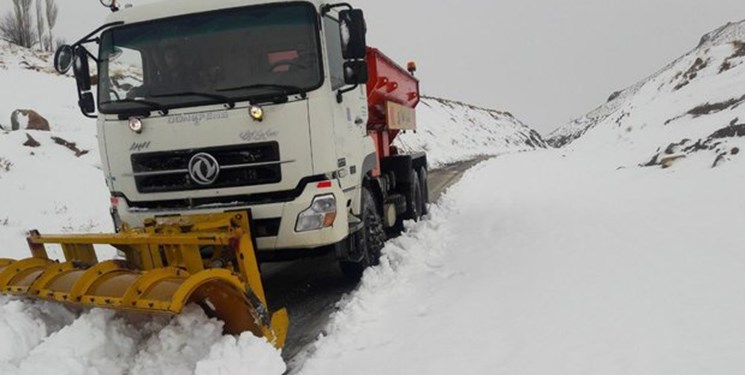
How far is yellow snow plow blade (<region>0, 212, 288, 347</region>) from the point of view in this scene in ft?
10.5

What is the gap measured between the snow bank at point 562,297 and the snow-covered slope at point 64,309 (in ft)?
2.45

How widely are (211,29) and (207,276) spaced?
240cm

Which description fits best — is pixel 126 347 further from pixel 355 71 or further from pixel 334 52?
pixel 334 52

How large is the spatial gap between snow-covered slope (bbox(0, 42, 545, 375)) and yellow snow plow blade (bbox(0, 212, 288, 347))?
16cm

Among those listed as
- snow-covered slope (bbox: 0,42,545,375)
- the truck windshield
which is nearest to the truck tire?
snow-covered slope (bbox: 0,42,545,375)

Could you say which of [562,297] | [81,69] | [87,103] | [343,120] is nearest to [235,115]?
[343,120]

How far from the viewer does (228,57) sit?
4.51 m

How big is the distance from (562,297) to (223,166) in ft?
9.85

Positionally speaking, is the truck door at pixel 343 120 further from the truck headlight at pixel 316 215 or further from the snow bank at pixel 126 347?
the snow bank at pixel 126 347

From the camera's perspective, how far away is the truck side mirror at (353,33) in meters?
4.57

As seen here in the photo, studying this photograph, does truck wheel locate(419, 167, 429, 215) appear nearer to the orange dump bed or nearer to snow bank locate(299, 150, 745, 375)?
the orange dump bed

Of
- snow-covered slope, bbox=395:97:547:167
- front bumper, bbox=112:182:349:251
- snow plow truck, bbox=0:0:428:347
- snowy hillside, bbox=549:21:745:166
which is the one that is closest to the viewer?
snow plow truck, bbox=0:0:428:347

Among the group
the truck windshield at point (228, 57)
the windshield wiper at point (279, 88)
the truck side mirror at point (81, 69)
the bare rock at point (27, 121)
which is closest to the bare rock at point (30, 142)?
the bare rock at point (27, 121)

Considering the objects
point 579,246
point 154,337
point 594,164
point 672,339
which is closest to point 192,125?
point 154,337
